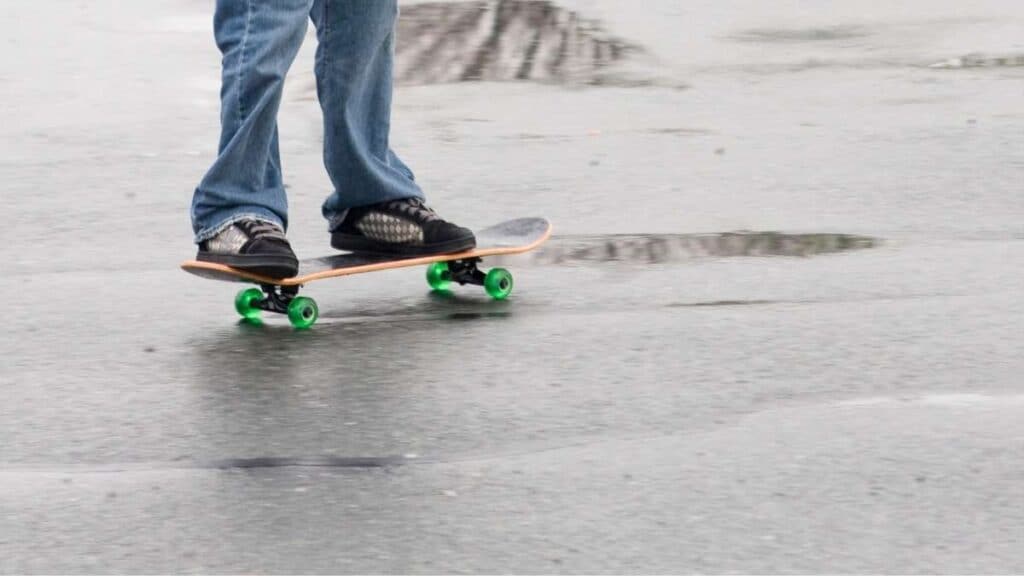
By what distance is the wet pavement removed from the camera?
159 inches

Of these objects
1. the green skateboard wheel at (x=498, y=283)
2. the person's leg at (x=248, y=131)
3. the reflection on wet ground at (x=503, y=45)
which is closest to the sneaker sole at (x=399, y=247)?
the green skateboard wheel at (x=498, y=283)

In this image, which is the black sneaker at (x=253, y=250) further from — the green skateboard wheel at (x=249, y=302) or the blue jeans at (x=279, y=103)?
the green skateboard wheel at (x=249, y=302)

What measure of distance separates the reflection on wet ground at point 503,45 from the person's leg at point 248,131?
14.9 feet

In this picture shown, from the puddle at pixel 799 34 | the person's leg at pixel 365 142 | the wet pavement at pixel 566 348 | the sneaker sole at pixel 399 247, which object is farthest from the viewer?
the puddle at pixel 799 34

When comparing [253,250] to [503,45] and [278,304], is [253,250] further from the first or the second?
[503,45]

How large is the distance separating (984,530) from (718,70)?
6.64 metres

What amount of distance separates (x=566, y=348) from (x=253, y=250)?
0.87 metres

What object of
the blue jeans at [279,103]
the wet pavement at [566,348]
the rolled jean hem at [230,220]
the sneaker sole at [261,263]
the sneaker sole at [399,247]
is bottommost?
the wet pavement at [566,348]

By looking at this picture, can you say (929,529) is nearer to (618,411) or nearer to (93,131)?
(618,411)

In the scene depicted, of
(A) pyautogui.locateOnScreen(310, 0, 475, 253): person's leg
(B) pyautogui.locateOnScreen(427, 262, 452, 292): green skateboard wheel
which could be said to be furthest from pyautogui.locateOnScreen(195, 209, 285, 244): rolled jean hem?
(B) pyautogui.locateOnScreen(427, 262, 452, 292): green skateboard wheel

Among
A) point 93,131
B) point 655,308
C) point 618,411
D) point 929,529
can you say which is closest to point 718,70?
point 93,131

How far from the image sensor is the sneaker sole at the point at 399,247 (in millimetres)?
6004

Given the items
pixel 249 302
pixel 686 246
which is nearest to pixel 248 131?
pixel 249 302

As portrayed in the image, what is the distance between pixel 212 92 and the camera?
33.0 feet
